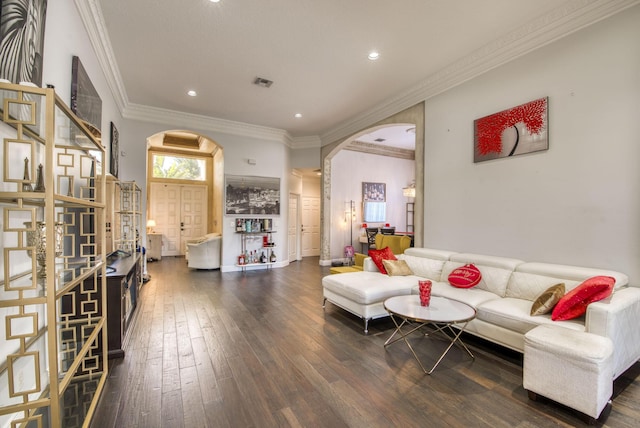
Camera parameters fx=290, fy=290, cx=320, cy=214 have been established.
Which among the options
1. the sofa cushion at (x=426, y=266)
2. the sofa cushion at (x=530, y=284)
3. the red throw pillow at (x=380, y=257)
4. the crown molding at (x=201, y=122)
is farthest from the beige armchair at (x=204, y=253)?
the sofa cushion at (x=530, y=284)

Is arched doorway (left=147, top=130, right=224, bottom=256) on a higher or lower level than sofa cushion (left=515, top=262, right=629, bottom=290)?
higher

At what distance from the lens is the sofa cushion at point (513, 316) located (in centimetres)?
242

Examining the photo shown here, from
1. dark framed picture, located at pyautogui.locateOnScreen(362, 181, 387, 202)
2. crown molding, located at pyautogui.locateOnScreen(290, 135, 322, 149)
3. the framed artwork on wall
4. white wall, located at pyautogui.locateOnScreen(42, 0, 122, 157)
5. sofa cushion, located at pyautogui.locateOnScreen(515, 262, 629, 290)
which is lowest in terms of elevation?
sofa cushion, located at pyautogui.locateOnScreen(515, 262, 629, 290)

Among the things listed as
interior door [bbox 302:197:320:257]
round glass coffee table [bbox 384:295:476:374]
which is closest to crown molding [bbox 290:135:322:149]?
interior door [bbox 302:197:320:257]

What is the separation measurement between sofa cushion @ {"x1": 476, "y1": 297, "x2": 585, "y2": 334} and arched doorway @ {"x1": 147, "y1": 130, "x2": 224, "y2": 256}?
7729 millimetres

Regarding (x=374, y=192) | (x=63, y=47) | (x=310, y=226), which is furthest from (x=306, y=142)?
(x=63, y=47)

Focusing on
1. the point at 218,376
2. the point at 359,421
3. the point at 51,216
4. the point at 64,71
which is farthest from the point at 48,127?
the point at 359,421

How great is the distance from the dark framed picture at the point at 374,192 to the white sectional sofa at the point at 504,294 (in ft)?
15.0

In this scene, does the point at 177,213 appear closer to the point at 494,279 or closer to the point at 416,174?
the point at 416,174

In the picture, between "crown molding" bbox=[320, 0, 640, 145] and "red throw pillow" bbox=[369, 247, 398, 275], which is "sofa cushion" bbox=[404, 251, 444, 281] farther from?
"crown molding" bbox=[320, 0, 640, 145]

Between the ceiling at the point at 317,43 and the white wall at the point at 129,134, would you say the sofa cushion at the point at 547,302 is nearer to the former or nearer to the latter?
the ceiling at the point at 317,43

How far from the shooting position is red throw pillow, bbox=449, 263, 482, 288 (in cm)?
337

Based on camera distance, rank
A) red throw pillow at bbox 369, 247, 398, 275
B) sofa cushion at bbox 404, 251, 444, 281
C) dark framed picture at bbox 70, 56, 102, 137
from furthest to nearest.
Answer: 1. red throw pillow at bbox 369, 247, 398, 275
2. sofa cushion at bbox 404, 251, 444, 281
3. dark framed picture at bbox 70, 56, 102, 137

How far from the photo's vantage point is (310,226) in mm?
9430
